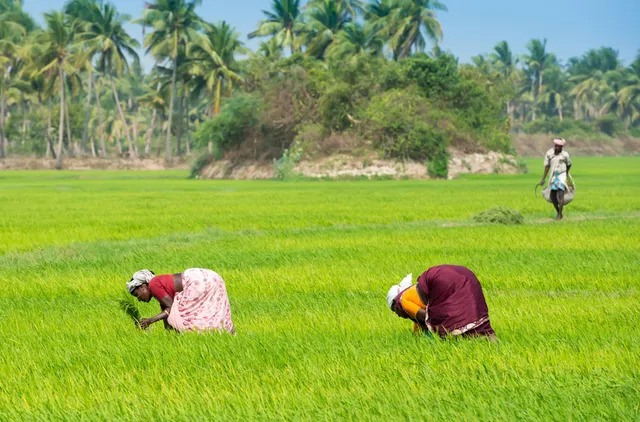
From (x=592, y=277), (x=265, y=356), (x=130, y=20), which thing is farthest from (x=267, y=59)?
(x=265, y=356)

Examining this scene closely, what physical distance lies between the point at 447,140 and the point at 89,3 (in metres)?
29.5

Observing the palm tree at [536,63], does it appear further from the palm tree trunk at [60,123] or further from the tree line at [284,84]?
the palm tree trunk at [60,123]

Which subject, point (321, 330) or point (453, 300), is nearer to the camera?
point (453, 300)

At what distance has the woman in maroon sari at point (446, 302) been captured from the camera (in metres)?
6.08

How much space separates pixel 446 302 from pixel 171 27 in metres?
55.1

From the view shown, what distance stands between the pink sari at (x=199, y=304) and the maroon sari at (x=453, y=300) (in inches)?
57.4

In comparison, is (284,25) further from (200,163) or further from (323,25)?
(200,163)

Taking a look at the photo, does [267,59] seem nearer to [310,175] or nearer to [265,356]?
[310,175]

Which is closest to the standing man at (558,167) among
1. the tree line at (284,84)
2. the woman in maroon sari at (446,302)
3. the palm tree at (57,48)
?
the woman in maroon sari at (446,302)

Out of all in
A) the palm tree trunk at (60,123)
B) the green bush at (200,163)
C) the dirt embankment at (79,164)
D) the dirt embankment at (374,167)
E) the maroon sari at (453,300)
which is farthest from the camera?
the dirt embankment at (79,164)

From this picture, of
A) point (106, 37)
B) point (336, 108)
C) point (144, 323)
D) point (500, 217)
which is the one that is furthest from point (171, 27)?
point (144, 323)

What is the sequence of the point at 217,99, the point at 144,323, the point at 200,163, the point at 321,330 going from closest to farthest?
the point at 144,323 → the point at 321,330 → the point at 200,163 → the point at 217,99

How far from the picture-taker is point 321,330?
708 centimetres

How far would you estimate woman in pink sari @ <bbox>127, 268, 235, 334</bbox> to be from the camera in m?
6.77
